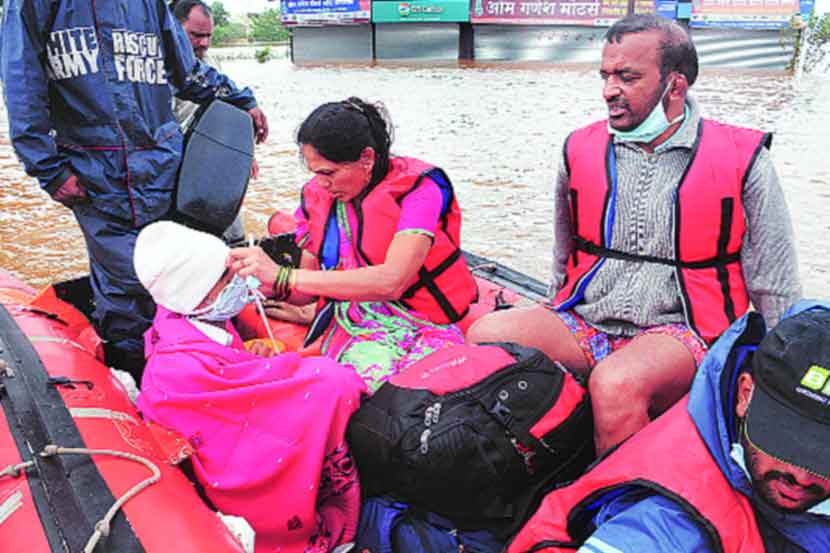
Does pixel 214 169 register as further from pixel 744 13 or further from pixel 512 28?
pixel 512 28

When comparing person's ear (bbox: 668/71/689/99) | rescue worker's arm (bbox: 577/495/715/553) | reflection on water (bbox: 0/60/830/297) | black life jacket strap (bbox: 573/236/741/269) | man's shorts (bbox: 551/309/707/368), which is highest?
person's ear (bbox: 668/71/689/99)

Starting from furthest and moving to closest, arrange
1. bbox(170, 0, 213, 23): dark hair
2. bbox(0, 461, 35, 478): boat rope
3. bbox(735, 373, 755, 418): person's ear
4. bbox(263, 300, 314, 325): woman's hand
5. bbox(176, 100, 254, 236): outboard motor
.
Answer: bbox(170, 0, 213, 23): dark hair → bbox(263, 300, 314, 325): woman's hand → bbox(176, 100, 254, 236): outboard motor → bbox(0, 461, 35, 478): boat rope → bbox(735, 373, 755, 418): person's ear

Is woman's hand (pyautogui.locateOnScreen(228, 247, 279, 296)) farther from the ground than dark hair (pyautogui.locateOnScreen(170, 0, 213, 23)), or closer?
closer

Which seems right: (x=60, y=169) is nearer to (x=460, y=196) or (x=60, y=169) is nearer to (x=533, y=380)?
(x=533, y=380)

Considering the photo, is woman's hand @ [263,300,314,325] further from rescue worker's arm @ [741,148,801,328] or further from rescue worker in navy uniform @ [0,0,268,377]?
rescue worker's arm @ [741,148,801,328]

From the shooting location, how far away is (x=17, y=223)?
6.74m

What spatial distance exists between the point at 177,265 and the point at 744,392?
1.35m

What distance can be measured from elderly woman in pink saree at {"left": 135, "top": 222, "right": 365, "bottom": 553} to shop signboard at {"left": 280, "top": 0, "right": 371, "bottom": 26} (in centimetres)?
2068

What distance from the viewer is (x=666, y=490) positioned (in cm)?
124

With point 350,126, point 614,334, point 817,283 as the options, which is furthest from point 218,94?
point 817,283

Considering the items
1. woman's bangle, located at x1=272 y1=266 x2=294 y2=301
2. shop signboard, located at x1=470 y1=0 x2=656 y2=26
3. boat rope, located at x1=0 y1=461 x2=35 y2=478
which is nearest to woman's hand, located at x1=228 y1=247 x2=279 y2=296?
woman's bangle, located at x1=272 y1=266 x2=294 y2=301

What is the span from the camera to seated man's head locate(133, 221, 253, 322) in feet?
6.32

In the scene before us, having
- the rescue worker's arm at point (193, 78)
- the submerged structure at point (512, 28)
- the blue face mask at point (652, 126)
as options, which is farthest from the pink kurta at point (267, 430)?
the submerged structure at point (512, 28)

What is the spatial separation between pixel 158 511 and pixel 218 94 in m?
2.20
